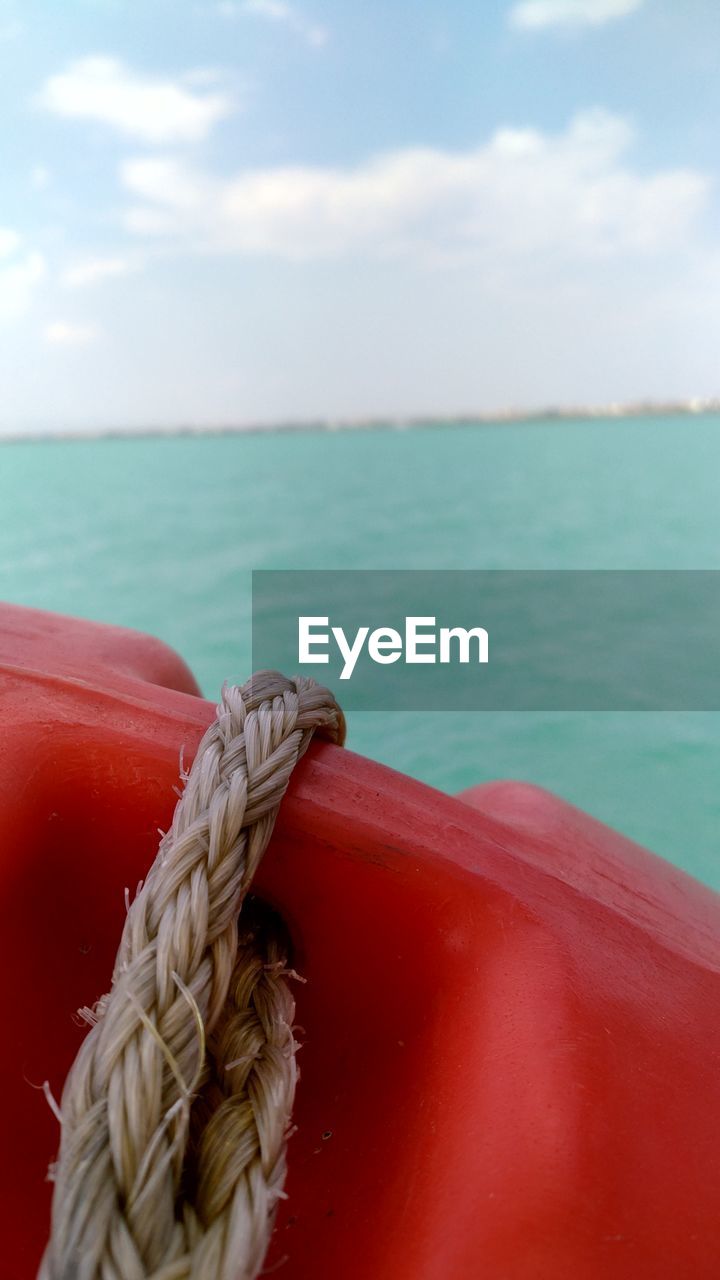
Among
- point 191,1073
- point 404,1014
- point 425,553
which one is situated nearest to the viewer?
point 191,1073

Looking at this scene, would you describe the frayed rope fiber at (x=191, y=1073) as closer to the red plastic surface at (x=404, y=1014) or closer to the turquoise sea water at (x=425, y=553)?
the red plastic surface at (x=404, y=1014)

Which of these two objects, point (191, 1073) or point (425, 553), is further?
point (425, 553)

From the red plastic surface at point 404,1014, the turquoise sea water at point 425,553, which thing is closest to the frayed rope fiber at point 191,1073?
the red plastic surface at point 404,1014

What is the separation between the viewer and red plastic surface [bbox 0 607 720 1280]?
0.67 metres

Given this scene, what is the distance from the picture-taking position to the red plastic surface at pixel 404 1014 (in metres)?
0.67

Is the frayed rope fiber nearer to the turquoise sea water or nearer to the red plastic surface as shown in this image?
the red plastic surface

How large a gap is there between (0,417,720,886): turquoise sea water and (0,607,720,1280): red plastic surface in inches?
108

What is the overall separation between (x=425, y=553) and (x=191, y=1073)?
30.6 feet

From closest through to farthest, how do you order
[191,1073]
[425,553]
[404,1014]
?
1. [191,1073]
2. [404,1014]
3. [425,553]

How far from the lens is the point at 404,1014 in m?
0.83

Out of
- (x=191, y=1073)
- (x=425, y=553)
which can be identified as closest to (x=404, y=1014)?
(x=191, y=1073)

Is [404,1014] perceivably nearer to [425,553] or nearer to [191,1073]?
[191,1073]

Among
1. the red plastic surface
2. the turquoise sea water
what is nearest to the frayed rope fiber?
the red plastic surface

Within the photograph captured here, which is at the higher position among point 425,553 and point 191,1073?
point 425,553
